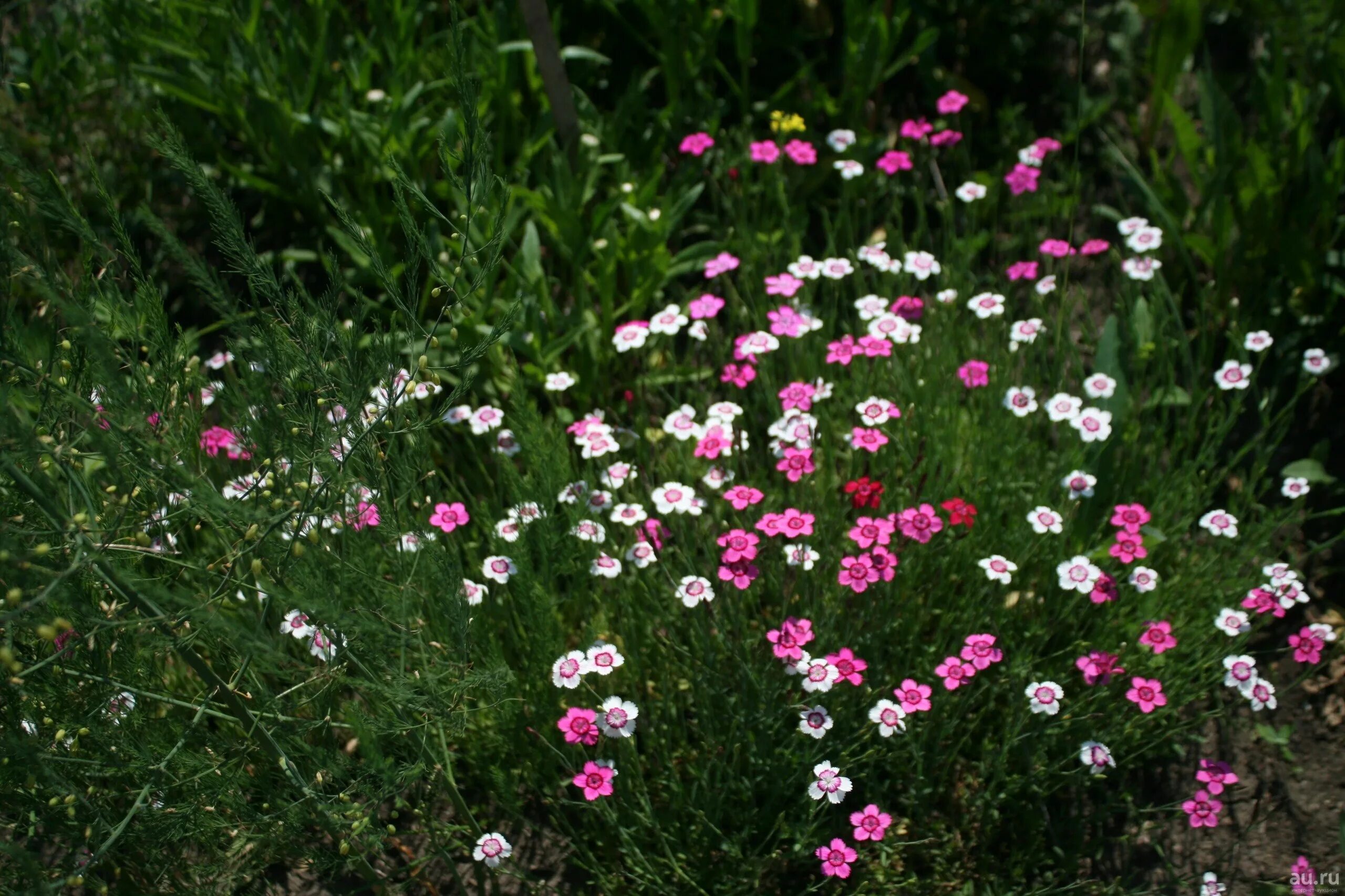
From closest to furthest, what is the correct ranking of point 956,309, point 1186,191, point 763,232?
point 956,309 < point 763,232 < point 1186,191

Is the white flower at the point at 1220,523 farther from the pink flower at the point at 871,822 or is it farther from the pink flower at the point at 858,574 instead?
the pink flower at the point at 871,822

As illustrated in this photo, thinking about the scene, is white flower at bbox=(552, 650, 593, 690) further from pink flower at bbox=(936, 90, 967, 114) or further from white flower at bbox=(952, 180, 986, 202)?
pink flower at bbox=(936, 90, 967, 114)

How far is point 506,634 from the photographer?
262 cm

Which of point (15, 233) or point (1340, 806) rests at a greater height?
point (15, 233)

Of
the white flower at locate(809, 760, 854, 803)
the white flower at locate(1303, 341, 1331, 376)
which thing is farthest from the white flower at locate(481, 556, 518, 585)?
the white flower at locate(1303, 341, 1331, 376)

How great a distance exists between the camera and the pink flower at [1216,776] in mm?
2236

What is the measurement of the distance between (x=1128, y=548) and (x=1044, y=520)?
0.64ft

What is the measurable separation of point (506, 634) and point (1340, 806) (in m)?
1.90

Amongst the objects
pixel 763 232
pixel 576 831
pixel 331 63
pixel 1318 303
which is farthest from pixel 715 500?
pixel 331 63

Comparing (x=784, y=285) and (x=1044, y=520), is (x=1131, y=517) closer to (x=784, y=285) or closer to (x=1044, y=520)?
(x=1044, y=520)

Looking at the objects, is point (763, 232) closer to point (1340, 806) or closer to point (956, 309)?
point (956, 309)

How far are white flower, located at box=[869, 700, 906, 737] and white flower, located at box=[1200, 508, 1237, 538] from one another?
2.76 feet

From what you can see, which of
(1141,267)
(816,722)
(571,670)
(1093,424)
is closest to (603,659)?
(571,670)

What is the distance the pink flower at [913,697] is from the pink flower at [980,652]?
0.34 feet
